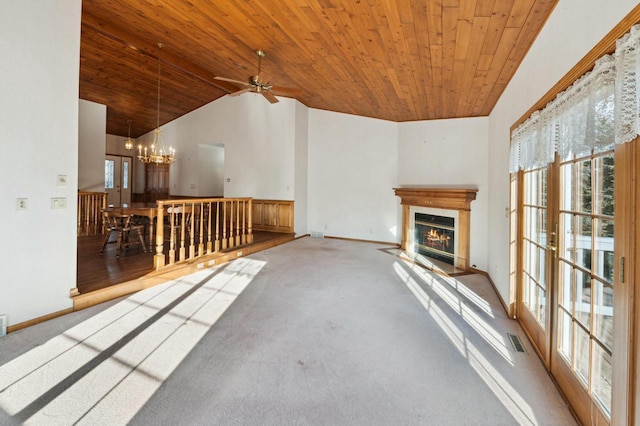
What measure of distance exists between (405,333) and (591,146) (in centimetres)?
197

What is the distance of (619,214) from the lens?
4.49 feet

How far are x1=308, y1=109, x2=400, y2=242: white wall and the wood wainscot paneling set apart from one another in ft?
2.40

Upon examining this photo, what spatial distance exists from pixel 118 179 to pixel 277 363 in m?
10.3

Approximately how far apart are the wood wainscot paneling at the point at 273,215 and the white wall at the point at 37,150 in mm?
4704

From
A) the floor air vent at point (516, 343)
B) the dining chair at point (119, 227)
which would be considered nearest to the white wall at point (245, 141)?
the dining chair at point (119, 227)

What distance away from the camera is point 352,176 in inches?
291

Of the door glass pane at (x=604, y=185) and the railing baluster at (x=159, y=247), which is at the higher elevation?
the door glass pane at (x=604, y=185)

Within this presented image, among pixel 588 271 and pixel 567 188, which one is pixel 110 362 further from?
pixel 567 188

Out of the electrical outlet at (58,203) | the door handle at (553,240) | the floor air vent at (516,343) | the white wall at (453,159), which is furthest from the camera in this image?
the white wall at (453,159)

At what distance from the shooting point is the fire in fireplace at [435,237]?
18.4 feet

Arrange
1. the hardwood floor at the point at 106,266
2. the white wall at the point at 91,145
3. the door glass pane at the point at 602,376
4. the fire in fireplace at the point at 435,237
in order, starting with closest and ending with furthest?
the door glass pane at the point at 602,376
the hardwood floor at the point at 106,266
the fire in fireplace at the point at 435,237
the white wall at the point at 91,145

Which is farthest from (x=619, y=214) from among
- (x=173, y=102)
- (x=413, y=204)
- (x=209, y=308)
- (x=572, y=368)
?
(x=173, y=102)

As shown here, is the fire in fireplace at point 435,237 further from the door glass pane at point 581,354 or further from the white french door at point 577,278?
the door glass pane at point 581,354

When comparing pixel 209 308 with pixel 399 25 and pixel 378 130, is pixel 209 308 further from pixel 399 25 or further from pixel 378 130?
pixel 378 130
